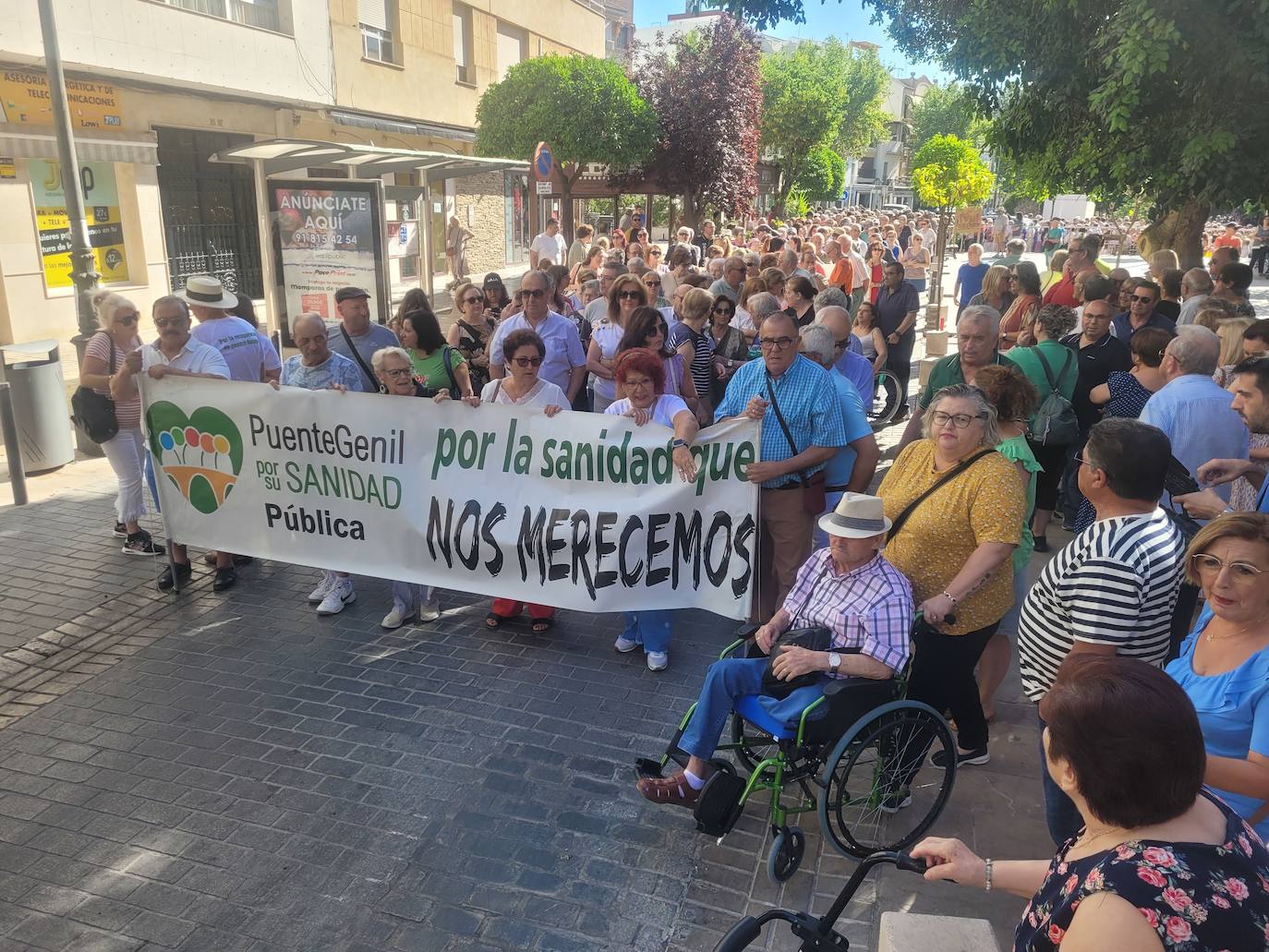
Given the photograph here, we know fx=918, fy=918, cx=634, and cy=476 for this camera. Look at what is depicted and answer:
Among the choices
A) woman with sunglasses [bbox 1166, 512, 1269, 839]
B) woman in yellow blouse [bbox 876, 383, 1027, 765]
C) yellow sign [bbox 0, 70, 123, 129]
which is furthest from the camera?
yellow sign [bbox 0, 70, 123, 129]

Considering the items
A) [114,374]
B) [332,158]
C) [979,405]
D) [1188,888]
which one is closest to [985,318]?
[979,405]

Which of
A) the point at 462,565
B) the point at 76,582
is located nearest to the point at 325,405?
the point at 462,565

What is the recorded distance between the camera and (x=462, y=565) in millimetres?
5484

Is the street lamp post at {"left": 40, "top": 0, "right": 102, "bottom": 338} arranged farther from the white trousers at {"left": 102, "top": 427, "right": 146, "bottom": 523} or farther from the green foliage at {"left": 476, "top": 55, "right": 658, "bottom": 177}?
the green foliage at {"left": 476, "top": 55, "right": 658, "bottom": 177}

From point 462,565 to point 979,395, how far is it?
3076mm

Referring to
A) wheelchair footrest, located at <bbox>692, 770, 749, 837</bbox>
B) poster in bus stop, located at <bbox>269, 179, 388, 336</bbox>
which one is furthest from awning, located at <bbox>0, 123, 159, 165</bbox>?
wheelchair footrest, located at <bbox>692, 770, 749, 837</bbox>

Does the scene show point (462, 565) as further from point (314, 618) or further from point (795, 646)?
point (795, 646)

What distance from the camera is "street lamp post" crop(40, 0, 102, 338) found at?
30.2ft

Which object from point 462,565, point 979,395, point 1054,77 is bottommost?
point 462,565

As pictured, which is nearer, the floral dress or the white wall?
the floral dress

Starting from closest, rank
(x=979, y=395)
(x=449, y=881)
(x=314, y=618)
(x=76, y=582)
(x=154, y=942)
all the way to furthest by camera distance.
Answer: (x=154, y=942) < (x=449, y=881) < (x=979, y=395) < (x=314, y=618) < (x=76, y=582)

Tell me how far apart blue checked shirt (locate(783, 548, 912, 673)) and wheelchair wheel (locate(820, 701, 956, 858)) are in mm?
234

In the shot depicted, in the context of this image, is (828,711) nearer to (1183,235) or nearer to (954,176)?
(1183,235)

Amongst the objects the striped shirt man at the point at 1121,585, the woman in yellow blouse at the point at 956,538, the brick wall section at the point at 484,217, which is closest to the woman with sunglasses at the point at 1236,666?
the striped shirt man at the point at 1121,585
